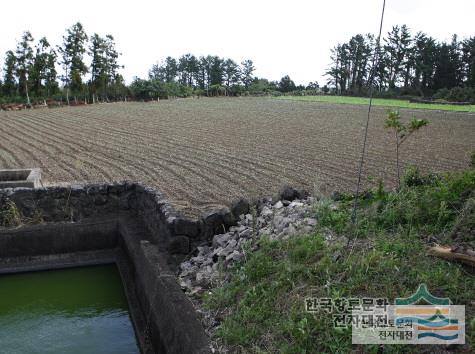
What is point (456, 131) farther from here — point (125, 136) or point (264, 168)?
point (125, 136)

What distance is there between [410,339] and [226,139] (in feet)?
45.7

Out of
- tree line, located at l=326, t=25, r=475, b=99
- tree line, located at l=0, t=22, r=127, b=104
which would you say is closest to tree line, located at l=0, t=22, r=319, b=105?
tree line, located at l=0, t=22, r=127, b=104

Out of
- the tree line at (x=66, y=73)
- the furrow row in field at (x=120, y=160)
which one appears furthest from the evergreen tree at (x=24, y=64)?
the furrow row in field at (x=120, y=160)

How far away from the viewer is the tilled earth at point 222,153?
375 inches

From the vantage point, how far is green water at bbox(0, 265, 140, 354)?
5.02m

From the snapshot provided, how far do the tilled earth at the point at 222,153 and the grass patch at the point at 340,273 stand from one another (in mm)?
2830

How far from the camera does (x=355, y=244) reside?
12.7 ft

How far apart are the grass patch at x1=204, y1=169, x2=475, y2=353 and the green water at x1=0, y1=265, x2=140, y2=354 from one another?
189 centimetres

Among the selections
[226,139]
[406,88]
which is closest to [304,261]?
[226,139]
